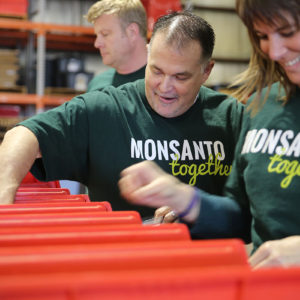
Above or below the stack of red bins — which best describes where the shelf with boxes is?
below

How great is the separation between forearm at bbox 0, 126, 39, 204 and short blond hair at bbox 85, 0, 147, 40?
1.68 meters

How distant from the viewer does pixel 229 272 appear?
16.6 inches

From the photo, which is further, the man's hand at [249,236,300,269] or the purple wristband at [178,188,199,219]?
the purple wristband at [178,188,199,219]

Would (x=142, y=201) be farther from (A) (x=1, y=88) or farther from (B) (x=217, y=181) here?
(A) (x=1, y=88)

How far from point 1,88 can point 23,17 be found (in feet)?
2.54

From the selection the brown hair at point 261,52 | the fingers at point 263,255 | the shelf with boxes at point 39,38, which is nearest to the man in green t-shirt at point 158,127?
the brown hair at point 261,52

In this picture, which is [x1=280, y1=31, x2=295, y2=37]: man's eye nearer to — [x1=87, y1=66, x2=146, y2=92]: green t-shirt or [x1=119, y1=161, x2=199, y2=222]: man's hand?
[x1=119, y1=161, x2=199, y2=222]: man's hand

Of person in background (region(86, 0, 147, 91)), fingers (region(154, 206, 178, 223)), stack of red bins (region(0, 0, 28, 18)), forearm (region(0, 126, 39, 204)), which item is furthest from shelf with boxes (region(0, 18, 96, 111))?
fingers (region(154, 206, 178, 223))

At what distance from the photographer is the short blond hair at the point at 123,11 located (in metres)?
2.90

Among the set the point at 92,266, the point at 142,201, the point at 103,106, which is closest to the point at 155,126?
the point at 103,106

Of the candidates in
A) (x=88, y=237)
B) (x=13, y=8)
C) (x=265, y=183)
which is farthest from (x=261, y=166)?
(x=13, y=8)

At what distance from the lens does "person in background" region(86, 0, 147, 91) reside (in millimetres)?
2860

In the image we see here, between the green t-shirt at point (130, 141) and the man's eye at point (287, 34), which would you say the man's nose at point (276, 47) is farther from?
the green t-shirt at point (130, 141)

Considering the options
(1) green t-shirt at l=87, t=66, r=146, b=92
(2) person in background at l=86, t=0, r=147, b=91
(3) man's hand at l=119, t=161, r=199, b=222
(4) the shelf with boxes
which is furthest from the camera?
(4) the shelf with boxes
